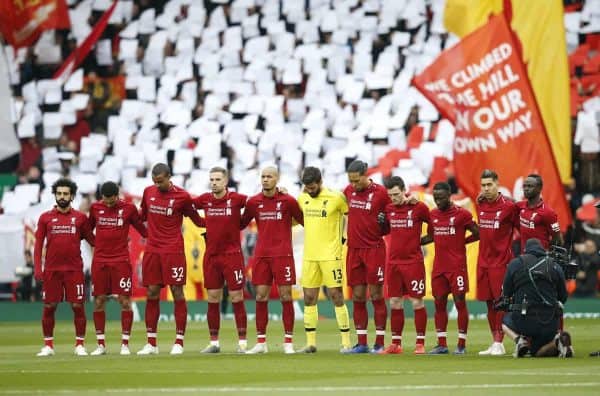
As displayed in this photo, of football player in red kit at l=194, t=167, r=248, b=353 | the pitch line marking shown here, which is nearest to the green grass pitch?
the pitch line marking

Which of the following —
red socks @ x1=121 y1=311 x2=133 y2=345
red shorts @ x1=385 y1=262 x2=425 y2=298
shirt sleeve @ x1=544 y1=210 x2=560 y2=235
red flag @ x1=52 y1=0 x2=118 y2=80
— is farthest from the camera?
red flag @ x1=52 y1=0 x2=118 y2=80

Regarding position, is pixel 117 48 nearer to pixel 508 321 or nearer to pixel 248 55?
pixel 248 55

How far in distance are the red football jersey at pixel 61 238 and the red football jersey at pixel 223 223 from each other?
1715 millimetres

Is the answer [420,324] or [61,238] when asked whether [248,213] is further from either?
[420,324]

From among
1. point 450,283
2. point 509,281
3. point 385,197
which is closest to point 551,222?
point 509,281

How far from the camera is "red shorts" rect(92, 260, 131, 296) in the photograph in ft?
68.1

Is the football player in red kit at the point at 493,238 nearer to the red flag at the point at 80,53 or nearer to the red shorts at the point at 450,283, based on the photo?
the red shorts at the point at 450,283

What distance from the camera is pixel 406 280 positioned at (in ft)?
66.4

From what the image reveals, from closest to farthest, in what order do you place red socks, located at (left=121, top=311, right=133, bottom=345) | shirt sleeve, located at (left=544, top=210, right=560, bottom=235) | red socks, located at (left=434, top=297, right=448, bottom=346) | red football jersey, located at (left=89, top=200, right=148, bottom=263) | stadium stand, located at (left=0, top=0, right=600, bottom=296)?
shirt sleeve, located at (left=544, top=210, right=560, bottom=235)
red socks, located at (left=434, top=297, right=448, bottom=346)
red socks, located at (left=121, top=311, right=133, bottom=345)
red football jersey, located at (left=89, top=200, right=148, bottom=263)
stadium stand, located at (left=0, top=0, right=600, bottom=296)

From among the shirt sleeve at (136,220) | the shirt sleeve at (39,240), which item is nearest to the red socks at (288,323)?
the shirt sleeve at (136,220)

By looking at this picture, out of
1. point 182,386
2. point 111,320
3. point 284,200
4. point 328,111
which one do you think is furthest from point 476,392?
point 328,111

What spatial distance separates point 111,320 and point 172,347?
9.47 m

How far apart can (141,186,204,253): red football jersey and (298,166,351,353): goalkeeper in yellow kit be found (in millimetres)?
1675

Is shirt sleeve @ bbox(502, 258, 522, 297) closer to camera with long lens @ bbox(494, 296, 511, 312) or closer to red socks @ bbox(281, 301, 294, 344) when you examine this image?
camera with long lens @ bbox(494, 296, 511, 312)
